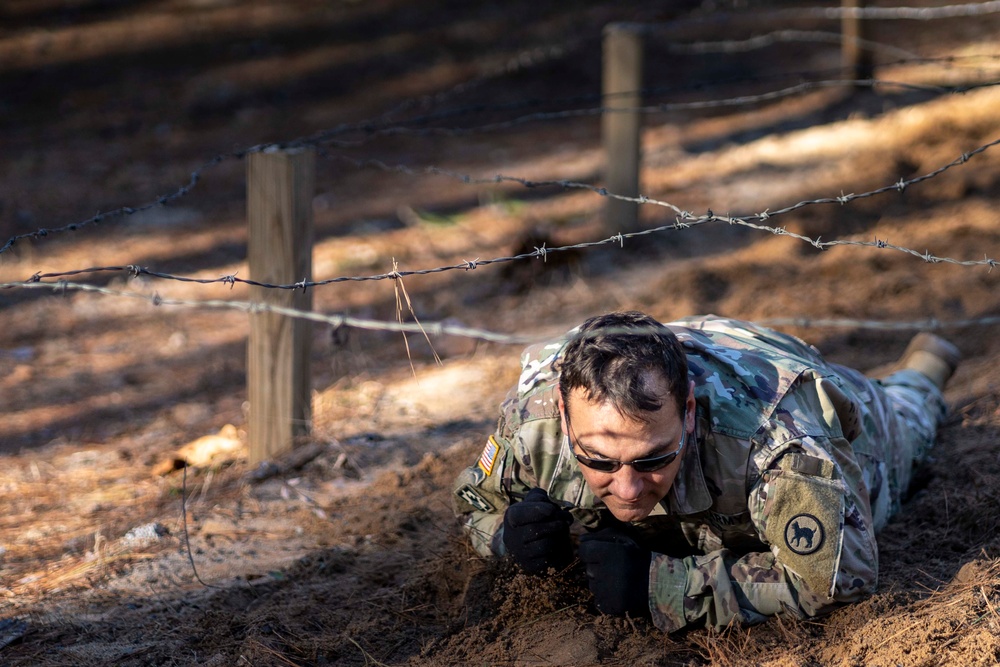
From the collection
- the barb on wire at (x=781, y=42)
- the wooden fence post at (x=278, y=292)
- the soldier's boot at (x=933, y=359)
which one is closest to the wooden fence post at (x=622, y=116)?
the barb on wire at (x=781, y=42)

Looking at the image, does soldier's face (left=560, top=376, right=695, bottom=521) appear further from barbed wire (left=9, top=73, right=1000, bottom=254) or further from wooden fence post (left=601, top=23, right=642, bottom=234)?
wooden fence post (left=601, top=23, right=642, bottom=234)

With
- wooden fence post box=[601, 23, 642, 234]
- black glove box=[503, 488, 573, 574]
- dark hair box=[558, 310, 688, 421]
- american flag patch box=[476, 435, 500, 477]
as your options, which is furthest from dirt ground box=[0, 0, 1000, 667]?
dark hair box=[558, 310, 688, 421]

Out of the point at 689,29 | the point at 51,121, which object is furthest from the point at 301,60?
the point at 689,29

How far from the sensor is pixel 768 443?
2.41 m

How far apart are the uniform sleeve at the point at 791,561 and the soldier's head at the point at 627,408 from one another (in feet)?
0.82

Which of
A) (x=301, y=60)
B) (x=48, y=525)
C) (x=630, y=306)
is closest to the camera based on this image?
(x=48, y=525)

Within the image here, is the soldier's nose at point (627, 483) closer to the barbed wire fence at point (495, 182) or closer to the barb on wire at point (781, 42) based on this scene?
the barbed wire fence at point (495, 182)

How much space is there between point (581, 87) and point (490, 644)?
7807 millimetres

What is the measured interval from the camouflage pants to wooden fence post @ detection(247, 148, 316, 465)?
1880 mm

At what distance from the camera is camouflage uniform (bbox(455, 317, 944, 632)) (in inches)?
92.7

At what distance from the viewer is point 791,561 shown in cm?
236

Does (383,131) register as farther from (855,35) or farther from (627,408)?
(855,35)

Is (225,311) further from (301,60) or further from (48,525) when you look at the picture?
(301,60)

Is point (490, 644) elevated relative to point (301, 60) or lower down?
lower down
